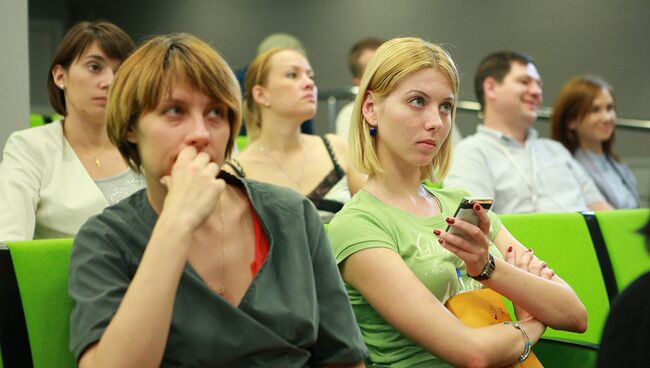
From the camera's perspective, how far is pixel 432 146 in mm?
2217

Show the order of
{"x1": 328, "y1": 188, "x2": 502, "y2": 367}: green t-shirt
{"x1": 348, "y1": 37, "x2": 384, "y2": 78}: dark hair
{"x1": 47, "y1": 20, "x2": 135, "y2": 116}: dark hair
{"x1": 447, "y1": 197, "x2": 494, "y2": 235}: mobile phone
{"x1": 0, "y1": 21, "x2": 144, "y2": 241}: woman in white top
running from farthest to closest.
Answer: {"x1": 348, "y1": 37, "x2": 384, "y2": 78}: dark hair < {"x1": 47, "y1": 20, "x2": 135, "y2": 116}: dark hair < {"x1": 0, "y1": 21, "x2": 144, "y2": 241}: woman in white top < {"x1": 328, "y1": 188, "x2": 502, "y2": 367}: green t-shirt < {"x1": 447, "y1": 197, "x2": 494, "y2": 235}: mobile phone

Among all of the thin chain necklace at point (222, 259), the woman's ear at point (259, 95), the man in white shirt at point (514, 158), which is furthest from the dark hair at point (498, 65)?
the thin chain necklace at point (222, 259)

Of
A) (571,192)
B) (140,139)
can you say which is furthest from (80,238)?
(571,192)

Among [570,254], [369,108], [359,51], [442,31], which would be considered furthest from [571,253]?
[442,31]

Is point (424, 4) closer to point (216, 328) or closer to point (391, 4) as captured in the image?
point (391, 4)

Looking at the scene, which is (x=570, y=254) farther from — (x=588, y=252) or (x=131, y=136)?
(x=131, y=136)

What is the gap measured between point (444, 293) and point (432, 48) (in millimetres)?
665

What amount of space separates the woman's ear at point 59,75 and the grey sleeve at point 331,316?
1.60 meters

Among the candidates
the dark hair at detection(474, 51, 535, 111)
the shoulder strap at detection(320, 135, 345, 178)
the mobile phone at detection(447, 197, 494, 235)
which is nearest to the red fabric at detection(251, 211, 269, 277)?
the mobile phone at detection(447, 197, 494, 235)

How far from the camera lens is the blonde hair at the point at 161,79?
162 centimetres

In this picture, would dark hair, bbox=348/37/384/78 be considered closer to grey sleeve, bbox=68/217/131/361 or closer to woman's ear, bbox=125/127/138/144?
woman's ear, bbox=125/127/138/144

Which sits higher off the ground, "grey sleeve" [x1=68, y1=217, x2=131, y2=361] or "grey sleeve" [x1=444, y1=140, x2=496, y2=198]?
"grey sleeve" [x1=68, y1=217, x2=131, y2=361]

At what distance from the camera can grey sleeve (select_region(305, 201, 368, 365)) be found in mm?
1712

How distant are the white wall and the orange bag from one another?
1.61 metres
